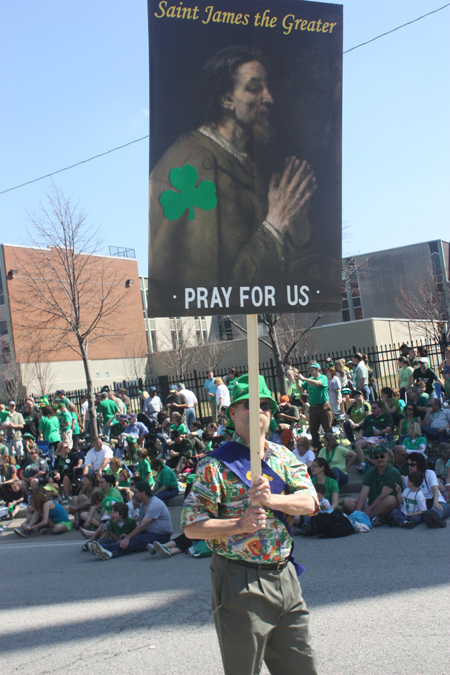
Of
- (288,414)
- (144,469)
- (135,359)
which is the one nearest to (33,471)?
(144,469)

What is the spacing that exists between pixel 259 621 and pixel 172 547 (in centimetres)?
700

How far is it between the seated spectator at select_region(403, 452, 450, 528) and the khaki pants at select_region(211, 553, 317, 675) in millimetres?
6480

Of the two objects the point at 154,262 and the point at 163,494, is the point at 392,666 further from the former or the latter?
the point at 163,494

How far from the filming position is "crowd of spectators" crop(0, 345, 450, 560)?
9938mm

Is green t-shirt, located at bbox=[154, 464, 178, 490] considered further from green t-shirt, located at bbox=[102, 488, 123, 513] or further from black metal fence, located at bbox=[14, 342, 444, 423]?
black metal fence, located at bbox=[14, 342, 444, 423]

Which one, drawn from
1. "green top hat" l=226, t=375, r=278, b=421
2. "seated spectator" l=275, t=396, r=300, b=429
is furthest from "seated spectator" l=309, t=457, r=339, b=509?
"green top hat" l=226, t=375, r=278, b=421

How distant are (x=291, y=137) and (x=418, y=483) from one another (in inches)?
→ 289

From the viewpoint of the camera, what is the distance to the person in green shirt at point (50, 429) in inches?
675

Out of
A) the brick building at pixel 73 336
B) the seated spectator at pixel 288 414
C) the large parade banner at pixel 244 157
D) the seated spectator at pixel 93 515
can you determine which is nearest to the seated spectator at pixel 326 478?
the seated spectator at pixel 288 414

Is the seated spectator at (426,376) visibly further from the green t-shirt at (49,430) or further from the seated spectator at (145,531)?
the green t-shirt at (49,430)

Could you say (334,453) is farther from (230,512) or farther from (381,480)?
(230,512)

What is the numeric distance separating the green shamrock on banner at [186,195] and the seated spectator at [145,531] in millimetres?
7938

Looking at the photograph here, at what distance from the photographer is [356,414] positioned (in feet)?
45.7

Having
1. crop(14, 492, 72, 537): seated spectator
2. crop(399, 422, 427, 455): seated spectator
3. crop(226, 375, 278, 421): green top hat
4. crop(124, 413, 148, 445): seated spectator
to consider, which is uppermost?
crop(226, 375, 278, 421): green top hat
